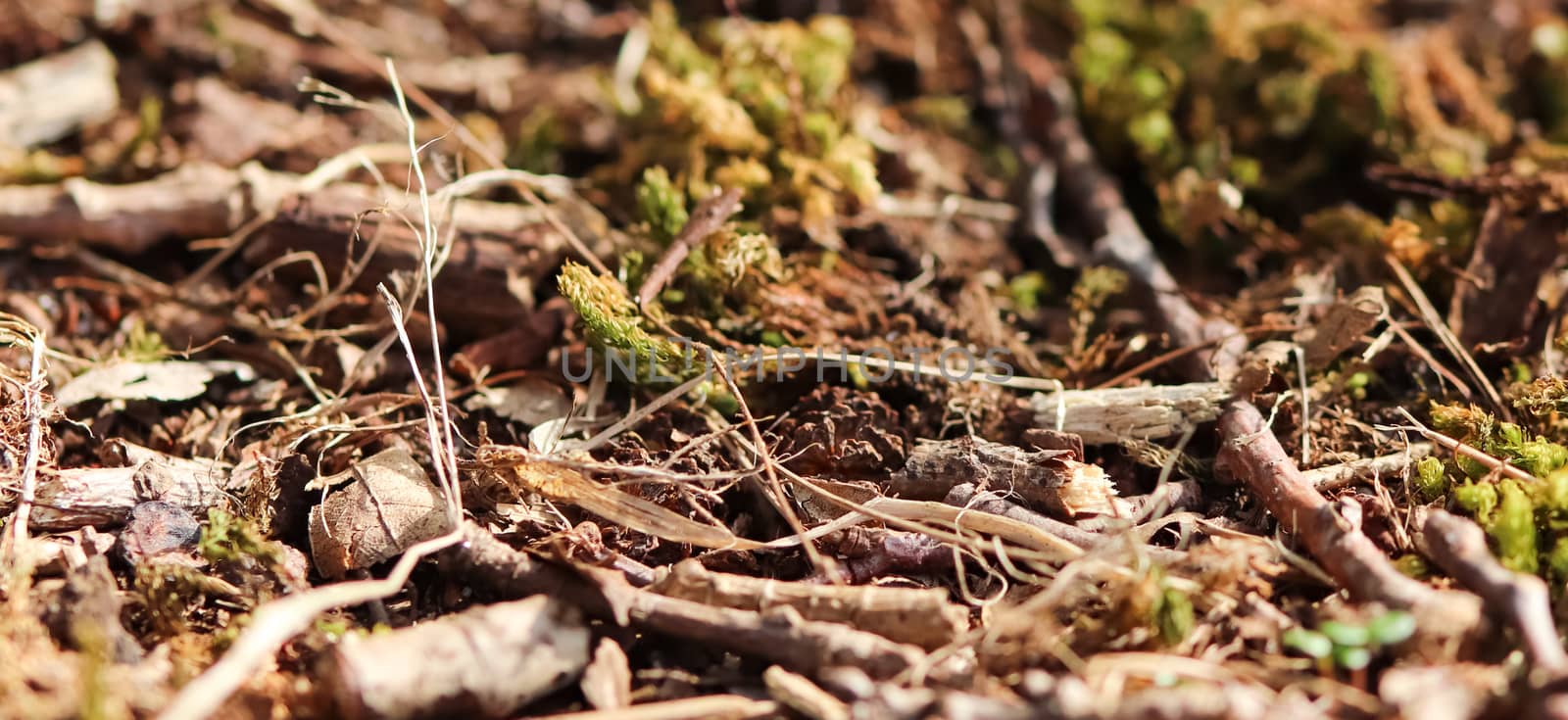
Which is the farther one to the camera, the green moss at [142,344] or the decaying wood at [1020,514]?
the green moss at [142,344]

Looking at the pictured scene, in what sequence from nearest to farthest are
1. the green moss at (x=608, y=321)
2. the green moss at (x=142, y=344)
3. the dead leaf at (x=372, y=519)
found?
the dead leaf at (x=372, y=519), the green moss at (x=608, y=321), the green moss at (x=142, y=344)

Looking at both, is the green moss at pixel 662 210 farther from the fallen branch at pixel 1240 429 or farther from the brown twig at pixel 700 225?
the fallen branch at pixel 1240 429

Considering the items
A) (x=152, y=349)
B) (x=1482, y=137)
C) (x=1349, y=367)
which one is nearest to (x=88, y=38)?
(x=152, y=349)

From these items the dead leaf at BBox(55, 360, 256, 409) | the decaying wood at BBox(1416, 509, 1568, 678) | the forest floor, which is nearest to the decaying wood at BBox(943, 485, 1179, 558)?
the forest floor

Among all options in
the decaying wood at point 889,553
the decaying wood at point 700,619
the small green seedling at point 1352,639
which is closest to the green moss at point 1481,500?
the small green seedling at point 1352,639

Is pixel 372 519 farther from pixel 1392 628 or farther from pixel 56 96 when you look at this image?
pixel 56 96

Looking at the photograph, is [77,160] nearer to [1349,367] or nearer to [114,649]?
[114,649]

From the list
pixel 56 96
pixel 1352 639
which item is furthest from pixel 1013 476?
pixel 56 96
